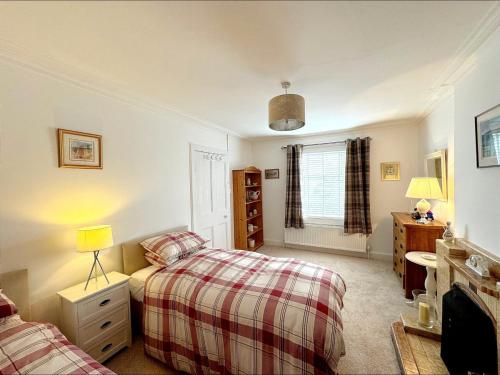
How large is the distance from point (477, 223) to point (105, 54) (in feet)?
10.0


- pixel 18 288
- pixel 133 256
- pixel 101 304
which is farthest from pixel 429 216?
pixel 18 288

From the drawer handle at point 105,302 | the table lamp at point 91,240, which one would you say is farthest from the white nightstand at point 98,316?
the table lamp at point 91,240

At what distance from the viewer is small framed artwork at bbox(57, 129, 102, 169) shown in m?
1.85

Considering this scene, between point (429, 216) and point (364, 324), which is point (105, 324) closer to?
point (364, 324)

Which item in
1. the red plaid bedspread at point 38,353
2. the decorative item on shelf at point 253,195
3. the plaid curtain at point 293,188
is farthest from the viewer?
the decorative item on shelf at point 253,195

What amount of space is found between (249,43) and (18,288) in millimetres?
2396

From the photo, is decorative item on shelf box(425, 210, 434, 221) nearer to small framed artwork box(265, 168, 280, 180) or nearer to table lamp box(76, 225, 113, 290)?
small framed artwork box(265, 168, 280, 180)

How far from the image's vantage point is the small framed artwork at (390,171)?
376 centimetres

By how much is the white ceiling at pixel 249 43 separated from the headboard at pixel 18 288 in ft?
5.26

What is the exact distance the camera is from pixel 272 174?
483 centimetres

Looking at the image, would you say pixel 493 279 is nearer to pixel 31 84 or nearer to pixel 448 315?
pixel 448 315

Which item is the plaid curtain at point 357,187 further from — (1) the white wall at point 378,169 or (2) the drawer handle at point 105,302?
(2) the drawer handle at point 105,302

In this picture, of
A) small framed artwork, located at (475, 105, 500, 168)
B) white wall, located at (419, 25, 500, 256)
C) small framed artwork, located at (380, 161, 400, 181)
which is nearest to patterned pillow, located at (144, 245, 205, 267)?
white wall, located at (419, 25, 500, 256)

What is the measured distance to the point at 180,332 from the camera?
1.67 meters
